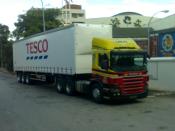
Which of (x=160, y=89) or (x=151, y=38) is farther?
(x=151, y=38)

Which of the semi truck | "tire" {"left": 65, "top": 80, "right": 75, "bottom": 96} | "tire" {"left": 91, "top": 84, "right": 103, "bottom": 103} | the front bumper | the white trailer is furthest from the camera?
"tire" {"left": 65, "top": 80, "right": 75, "bottom": 96}

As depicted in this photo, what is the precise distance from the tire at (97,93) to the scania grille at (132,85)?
1107 mm

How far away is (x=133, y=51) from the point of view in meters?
18.9

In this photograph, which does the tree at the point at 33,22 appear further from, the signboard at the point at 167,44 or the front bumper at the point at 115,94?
the front bumper at the point at 115,94

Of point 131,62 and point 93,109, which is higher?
point 131,62

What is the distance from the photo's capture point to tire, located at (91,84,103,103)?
744 inches

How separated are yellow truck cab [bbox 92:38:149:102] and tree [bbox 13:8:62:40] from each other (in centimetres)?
4415

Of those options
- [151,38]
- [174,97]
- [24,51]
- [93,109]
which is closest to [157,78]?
[174,97]

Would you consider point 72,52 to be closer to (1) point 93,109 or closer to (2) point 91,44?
(2) point 91,44

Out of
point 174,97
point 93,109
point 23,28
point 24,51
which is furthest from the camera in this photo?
point 23,28

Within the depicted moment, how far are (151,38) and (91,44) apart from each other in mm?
19738

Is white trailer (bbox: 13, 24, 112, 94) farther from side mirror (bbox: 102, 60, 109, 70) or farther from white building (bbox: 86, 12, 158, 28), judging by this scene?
white building (bbox: 86, 12, 158, 28)

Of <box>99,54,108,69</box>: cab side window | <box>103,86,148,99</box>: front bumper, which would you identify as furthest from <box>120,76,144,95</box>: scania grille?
<box>99,54,108,69</box>: cab side window

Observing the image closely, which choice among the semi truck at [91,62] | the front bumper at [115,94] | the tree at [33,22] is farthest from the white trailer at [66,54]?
the tree at [33,22]
